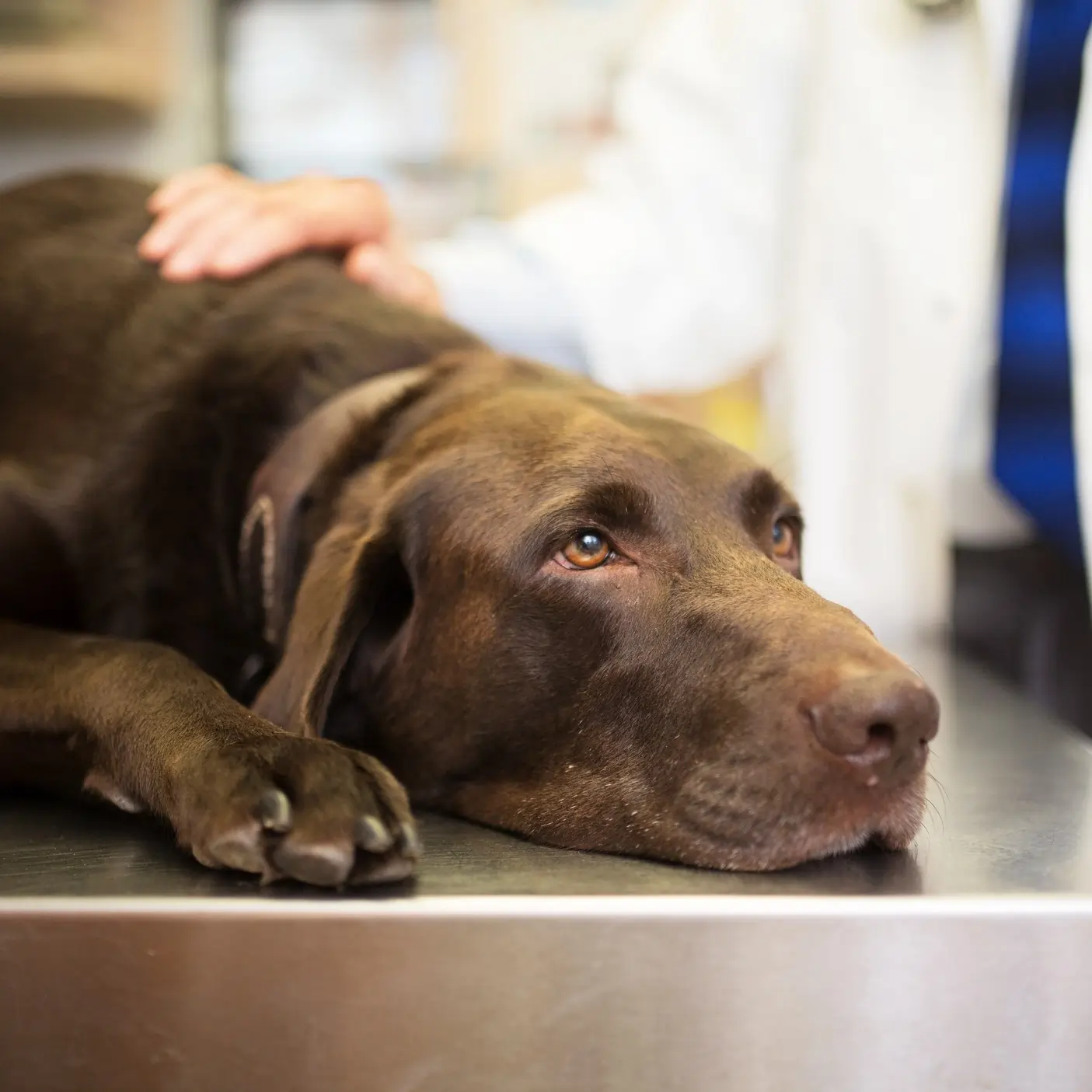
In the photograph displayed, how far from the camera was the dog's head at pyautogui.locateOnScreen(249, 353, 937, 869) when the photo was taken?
87 centimetres

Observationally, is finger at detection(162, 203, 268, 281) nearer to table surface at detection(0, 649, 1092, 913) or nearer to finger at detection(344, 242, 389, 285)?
finger at detection(344, 242, 389, 285)

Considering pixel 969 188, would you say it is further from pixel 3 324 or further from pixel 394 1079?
pixel 394 1079

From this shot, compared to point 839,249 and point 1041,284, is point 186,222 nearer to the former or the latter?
point 839,249

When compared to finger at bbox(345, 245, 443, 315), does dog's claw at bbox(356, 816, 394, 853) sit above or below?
below

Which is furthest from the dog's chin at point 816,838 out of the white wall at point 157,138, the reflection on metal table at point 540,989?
the white wall at point 157,138

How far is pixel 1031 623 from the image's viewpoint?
6.09ft

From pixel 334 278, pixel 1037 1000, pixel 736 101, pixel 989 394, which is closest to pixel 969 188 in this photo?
pixel 989 394

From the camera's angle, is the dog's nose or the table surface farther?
the dog's nose

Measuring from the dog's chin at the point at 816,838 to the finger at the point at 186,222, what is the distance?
1.05 meters

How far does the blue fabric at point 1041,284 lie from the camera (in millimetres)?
1723

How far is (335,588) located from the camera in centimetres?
110

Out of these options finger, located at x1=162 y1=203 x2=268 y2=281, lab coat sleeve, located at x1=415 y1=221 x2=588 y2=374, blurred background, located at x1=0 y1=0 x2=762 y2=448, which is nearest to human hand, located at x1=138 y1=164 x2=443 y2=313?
finger, located at x1=162 y1=203 x2=268 y2=281

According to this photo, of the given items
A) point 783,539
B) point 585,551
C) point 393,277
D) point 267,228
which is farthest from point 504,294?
point 585,551

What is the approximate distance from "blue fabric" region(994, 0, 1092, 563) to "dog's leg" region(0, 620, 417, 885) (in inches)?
47.0
